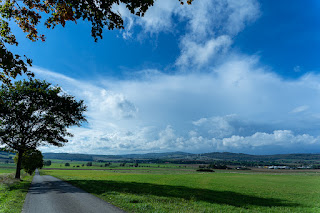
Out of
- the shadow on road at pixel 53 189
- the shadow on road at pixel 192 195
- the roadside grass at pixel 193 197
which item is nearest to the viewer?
the roadside grass at pixel 193 197

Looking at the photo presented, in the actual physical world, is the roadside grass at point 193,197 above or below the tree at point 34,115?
below

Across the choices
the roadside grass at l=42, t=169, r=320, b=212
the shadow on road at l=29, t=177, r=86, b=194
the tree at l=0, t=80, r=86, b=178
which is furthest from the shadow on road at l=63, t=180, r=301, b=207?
the tree at l=0, t=80, r=86, b=178

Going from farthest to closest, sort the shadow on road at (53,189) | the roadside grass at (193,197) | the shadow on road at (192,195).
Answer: the shadow on road at (53,189), the shadow on road at (192,195), the roadside grass at (193,197)

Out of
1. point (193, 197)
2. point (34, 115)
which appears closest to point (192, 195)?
point (193, 197)

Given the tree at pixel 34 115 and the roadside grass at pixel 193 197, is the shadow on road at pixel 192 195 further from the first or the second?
the tree at pixel 34 115

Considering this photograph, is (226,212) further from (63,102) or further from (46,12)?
(63,102)

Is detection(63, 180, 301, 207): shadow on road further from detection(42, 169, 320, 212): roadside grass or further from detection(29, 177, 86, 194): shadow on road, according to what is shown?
detection(29, 177, 86, 194): shadow on road

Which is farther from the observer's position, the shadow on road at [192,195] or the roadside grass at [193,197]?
the shadow on road at [192,195]

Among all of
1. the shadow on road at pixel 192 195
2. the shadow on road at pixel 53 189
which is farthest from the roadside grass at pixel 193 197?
the shadow on road at pixel 53 189

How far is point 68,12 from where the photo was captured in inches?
332

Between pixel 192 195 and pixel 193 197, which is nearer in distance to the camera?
pixel 193 197

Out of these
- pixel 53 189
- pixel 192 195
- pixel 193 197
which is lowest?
pixel 192 195

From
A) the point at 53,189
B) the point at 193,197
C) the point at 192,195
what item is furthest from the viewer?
the point at 53,189

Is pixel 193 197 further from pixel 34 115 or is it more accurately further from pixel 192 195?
pixel 34 115
